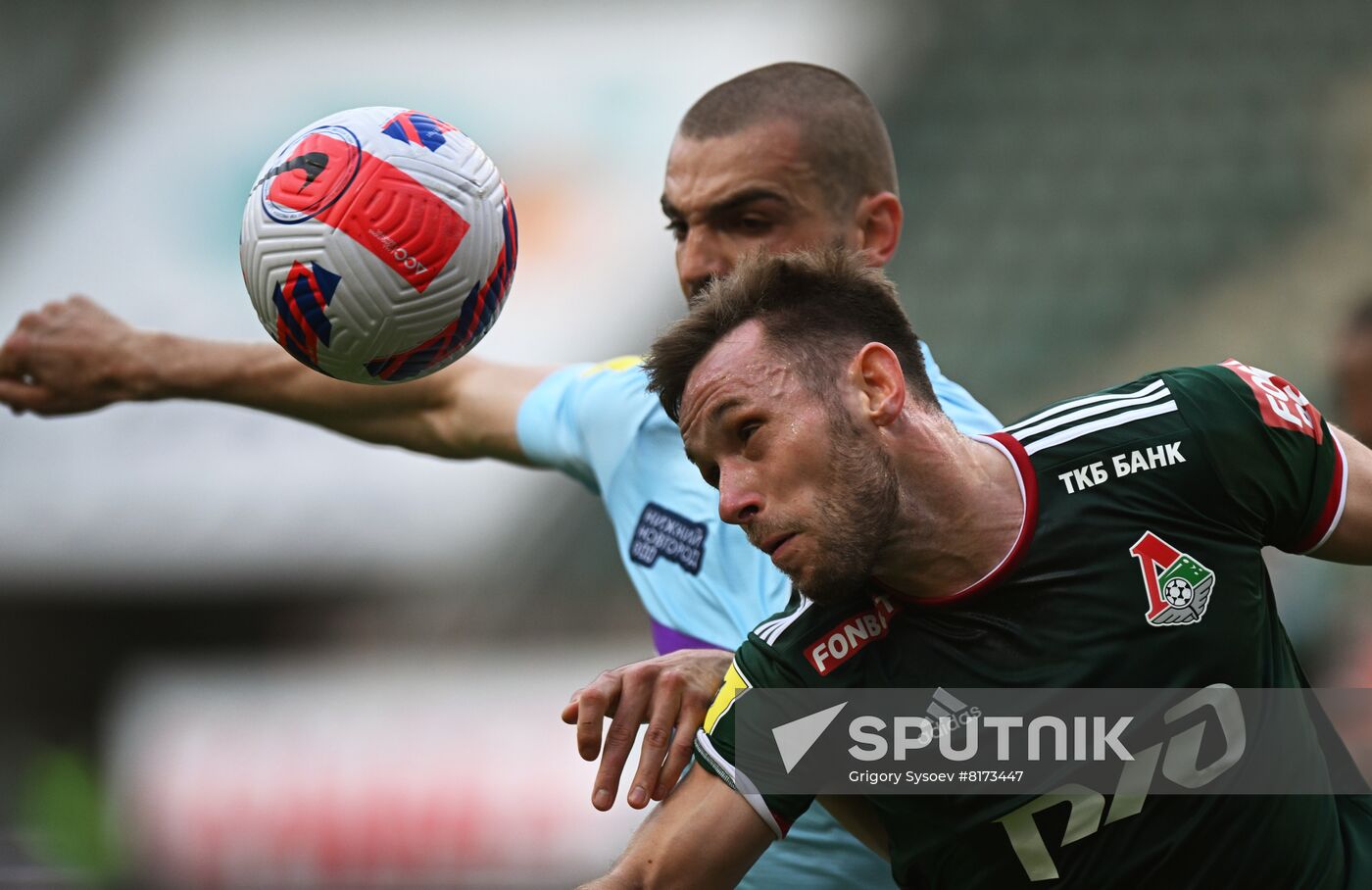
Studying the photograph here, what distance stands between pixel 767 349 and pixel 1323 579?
280 inches

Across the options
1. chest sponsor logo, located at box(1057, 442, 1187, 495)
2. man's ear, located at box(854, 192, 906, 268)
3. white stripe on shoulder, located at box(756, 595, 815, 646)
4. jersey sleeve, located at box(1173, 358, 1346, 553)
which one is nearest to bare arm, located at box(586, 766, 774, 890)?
white stripe on shoulder, located at box(756, 595, 815, 646)

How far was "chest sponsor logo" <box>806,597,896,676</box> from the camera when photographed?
3.15 metres

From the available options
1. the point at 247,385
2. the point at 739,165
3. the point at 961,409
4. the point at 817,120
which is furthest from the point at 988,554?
the point at 247,385

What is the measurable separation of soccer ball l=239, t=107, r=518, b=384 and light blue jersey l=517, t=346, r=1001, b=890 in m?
0.75

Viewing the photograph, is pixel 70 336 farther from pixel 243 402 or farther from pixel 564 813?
pixel 564 813

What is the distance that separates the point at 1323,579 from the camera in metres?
9.30

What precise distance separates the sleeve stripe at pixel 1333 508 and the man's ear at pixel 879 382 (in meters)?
0.85

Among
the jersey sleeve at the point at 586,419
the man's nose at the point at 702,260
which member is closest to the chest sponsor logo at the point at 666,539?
the jersey sleeve at the point at 586,419

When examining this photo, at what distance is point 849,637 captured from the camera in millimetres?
3164

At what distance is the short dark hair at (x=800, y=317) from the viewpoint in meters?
3.16

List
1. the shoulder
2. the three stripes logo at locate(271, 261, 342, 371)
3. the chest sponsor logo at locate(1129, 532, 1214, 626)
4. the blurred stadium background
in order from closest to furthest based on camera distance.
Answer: the chest sponsor logo at locate(1129, 532, 1214, 626) < the shoulder < the three stripes logo at locate(271, 261, 342, 371) < the blurred stadium background

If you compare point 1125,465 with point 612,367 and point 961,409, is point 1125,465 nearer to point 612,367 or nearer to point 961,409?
point 961,409

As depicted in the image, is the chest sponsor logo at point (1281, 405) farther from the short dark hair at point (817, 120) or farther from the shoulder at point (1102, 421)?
the short dark hair at point (817, 120)

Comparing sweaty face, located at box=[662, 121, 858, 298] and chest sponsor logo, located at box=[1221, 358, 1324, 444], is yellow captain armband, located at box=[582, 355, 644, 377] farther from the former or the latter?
chest sponsor logo, located at box=[1221, 358, 1324, 444]
